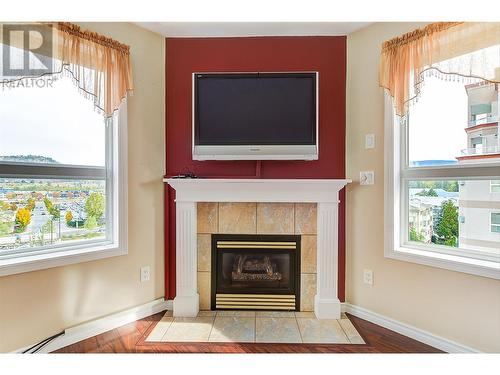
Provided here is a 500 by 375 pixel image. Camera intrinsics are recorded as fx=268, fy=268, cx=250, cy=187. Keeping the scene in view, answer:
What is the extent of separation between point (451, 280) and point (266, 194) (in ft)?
4.44

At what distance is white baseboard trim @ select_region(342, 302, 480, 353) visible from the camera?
1.70 metres

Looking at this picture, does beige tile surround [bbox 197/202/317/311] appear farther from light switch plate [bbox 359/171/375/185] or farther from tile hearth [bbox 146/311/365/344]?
light switch plate [bbox 359/171/375/185]

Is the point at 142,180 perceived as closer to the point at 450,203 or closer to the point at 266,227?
the point at 266,227

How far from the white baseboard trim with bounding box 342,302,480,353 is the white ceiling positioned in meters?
2.25

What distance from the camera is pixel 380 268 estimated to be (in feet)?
6.82

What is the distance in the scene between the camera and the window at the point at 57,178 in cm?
171

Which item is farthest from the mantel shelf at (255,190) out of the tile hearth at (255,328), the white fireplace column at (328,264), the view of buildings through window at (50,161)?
the tile hearth at (255,328)

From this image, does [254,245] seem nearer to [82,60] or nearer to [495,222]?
[495,222]

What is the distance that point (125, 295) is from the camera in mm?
2107

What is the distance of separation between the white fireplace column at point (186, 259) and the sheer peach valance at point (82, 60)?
927 mm

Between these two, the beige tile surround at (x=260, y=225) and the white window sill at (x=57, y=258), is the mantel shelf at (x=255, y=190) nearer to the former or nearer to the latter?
the beige tile surround at (x=260, y=225)

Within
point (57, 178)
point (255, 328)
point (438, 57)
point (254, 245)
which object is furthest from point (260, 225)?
point (438, 57)

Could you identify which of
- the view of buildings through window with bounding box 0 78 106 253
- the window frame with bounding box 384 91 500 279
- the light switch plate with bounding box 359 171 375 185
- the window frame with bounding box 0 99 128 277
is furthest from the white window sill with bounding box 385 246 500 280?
the view of buildings through window with bounding box 0 78 106 253
